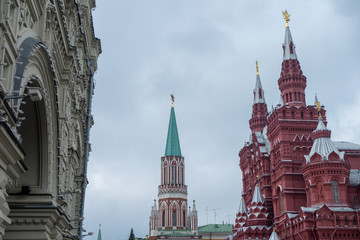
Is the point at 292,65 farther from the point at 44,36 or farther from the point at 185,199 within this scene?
the point at 44,36

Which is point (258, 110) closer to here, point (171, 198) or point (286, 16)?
point (286, 16)

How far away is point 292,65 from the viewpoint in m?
63.8

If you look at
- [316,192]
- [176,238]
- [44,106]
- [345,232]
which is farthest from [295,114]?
[44,106]

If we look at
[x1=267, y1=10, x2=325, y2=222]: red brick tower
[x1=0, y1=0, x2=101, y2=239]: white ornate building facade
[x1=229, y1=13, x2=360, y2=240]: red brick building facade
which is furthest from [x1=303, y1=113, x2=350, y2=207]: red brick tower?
[x1=0, y1=0, x2=101, y2=239]: white ornate building facade

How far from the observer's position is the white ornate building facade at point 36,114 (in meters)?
9.70

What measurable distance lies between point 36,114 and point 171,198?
277 ft

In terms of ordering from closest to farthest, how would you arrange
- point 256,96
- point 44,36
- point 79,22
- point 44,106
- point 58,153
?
point 44,36, point 44,106, point 58,153, point 79,22, point 256,96

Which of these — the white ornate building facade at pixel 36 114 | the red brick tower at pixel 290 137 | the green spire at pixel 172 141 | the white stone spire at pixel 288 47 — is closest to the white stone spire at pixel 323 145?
the red brick tower at pixel 290 137

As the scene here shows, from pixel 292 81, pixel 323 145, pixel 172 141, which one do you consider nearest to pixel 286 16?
pixel 292 81

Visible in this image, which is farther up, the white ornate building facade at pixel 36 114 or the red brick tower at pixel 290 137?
the red brick tower at pixel 290 137

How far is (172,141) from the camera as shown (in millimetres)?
103500

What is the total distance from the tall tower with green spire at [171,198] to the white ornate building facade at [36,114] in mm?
78813

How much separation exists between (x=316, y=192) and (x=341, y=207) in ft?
9.40

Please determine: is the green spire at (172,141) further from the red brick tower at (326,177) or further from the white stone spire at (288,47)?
the red brick tower at (326,177)
